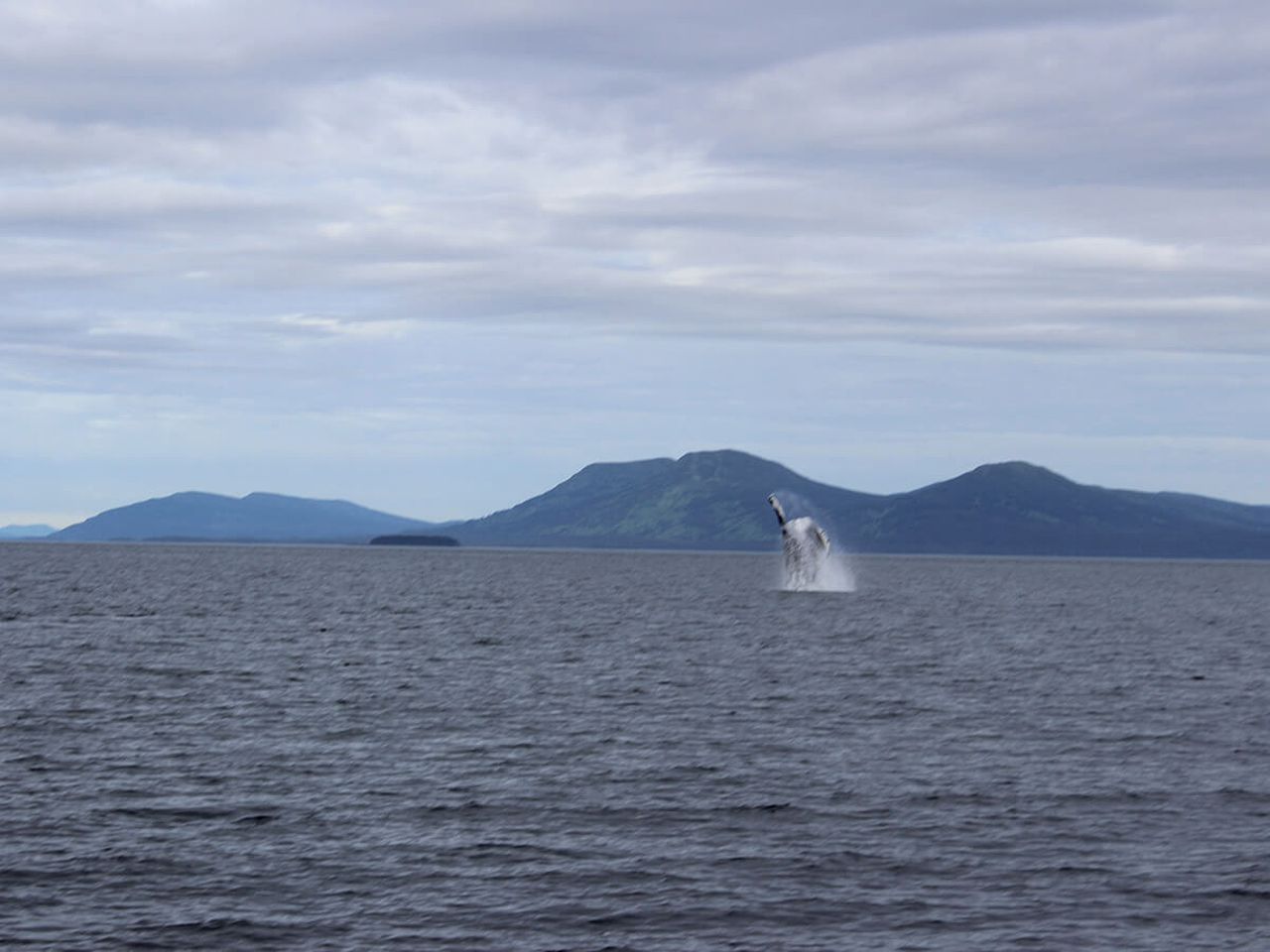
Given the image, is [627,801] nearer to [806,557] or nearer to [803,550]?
[803,550]

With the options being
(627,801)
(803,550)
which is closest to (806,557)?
(803,550)

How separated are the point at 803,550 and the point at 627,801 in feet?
442

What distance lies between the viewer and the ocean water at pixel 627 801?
90.1 feet

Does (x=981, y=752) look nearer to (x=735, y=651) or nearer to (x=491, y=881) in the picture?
(x=491, y=881)

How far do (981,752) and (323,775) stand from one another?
754 inches

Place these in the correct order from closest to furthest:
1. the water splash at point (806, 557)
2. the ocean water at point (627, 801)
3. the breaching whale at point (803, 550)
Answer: the ocean water at point (627, 801), the breaching whale at point (803, 550), the water splash at point (806, 557)

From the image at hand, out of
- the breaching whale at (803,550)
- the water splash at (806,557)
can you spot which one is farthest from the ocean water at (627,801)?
the water splash at (806,557)

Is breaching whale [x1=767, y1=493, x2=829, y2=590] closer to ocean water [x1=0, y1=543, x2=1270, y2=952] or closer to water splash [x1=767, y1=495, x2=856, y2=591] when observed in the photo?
water splash [x1=767, y1=495, x2=856, y2=591]

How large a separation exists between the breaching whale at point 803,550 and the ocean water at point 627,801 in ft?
263

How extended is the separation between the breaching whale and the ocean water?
80215 millimetres

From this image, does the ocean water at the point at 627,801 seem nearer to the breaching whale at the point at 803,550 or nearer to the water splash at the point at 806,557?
the breaching whale at the point at 803,550

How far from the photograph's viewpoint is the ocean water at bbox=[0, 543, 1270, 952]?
90.1 ft

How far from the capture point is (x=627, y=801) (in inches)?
1507

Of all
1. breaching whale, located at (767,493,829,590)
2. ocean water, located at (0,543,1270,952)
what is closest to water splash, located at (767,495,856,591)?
breaching whale, located at (767,493,829,590)
